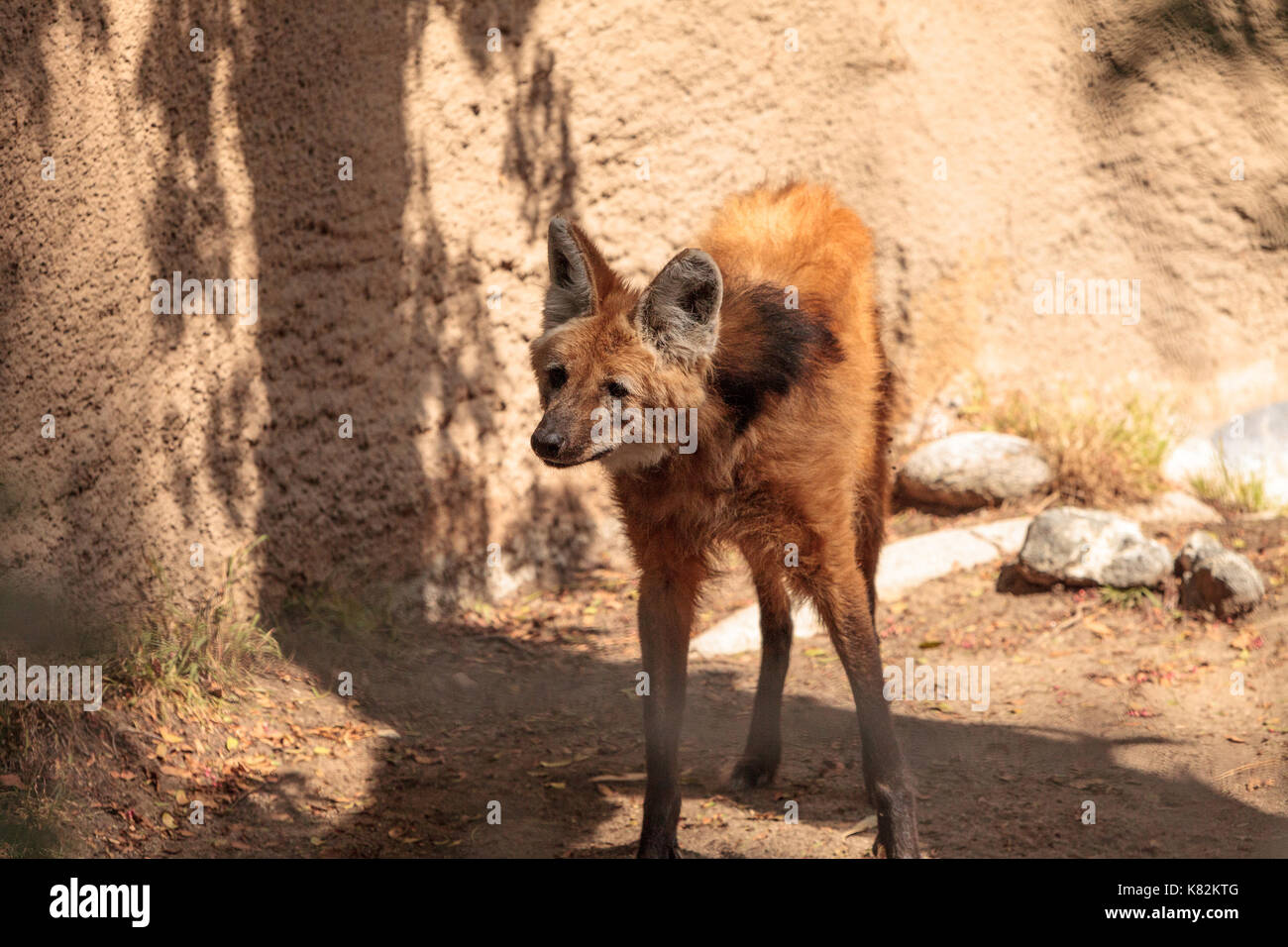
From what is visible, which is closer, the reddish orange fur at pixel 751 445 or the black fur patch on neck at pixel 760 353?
the reddish orange fur at pixel 751 445

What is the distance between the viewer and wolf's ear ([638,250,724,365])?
3146mm

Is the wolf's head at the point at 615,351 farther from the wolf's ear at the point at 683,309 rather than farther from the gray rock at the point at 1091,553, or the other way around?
the gray rock at the point at 1091,553

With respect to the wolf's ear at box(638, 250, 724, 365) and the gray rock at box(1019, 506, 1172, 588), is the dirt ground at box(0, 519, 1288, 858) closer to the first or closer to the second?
the gray rock at box(1019, 506, 1172, 588)

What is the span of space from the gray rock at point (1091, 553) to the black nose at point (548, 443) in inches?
146

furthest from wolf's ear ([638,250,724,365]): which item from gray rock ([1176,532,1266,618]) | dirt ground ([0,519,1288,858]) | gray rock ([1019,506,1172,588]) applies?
gray rock ([1176,532,1266,618])

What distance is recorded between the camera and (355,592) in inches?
219

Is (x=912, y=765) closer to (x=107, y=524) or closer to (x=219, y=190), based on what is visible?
(x=107, y=524)

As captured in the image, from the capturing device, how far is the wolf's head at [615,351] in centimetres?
312

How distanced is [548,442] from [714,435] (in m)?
0.58

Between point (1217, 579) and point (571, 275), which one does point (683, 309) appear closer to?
point (571, 275)

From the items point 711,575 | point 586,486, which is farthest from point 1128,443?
point 711,575

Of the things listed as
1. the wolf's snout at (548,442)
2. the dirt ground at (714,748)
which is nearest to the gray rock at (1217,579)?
the dirt ground at (714,748)

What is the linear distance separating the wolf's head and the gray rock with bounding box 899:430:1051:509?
4.02 m

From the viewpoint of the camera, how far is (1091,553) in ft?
19.1
